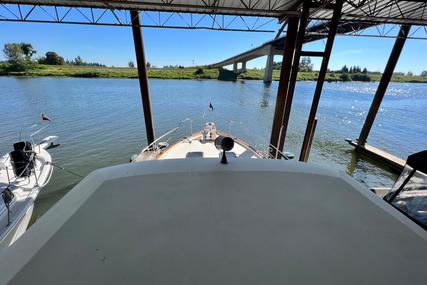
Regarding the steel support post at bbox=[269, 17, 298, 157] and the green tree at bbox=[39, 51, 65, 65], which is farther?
the green tree at bbox=[39, 51, 65, 65]

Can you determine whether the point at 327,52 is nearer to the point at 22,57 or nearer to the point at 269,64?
the point at 269,64

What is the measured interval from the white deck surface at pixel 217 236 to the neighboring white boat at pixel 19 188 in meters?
3.55

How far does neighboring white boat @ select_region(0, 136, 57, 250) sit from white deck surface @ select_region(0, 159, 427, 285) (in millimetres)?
3549

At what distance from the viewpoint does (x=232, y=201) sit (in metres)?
1.35

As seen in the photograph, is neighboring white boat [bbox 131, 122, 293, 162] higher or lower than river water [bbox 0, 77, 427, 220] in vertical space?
higher

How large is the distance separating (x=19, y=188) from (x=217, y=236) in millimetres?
5633

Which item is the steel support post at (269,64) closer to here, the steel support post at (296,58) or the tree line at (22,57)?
the steel support post at (296,58)

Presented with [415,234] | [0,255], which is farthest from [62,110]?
[415,234]

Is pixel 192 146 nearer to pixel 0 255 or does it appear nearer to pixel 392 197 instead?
pixel 392 197

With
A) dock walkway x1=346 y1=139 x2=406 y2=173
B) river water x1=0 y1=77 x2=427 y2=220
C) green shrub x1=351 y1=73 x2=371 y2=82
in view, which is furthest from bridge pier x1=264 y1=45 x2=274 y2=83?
green shrub x1=351 y1=73 x2=371 y2=82

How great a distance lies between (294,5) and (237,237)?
22.3ft

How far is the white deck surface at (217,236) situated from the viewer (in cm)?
87

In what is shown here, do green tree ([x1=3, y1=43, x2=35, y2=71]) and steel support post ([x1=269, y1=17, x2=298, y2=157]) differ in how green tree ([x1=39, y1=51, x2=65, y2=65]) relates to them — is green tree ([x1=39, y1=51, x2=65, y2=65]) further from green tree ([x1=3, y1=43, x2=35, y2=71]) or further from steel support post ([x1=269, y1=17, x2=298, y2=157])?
steel support post ([x1=269, y1=17, x2=298, y2=157])

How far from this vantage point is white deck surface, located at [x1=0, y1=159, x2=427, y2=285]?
873 mm
